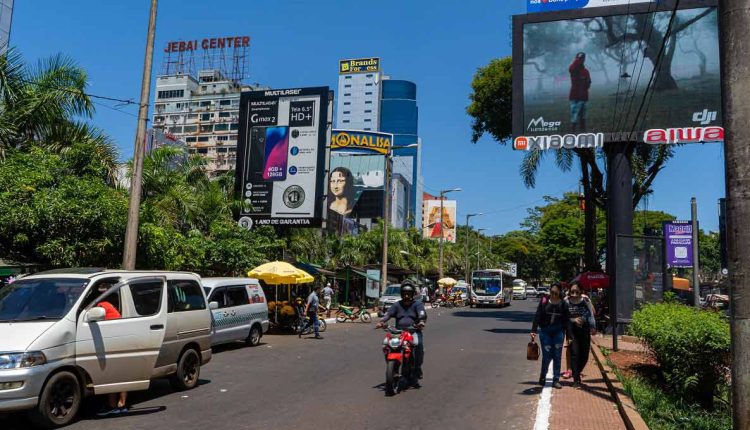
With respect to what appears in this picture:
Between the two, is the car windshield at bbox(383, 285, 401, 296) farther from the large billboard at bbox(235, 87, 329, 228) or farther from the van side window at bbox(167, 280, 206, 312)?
the van side window at bbox(167, 280, 206, 312)

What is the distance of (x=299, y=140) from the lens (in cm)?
3356

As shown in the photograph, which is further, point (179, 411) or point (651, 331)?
point (651, 331)

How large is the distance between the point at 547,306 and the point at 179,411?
19.7 ft

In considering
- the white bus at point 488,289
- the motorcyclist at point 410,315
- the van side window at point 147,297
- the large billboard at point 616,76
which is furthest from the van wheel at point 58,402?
the white bus at point 488,289

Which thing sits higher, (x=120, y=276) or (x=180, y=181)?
(x=180, y=181)

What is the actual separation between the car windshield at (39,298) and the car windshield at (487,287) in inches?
1718

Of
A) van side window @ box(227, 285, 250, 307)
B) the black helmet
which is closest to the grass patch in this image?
the black helmet

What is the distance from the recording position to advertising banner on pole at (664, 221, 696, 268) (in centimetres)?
2542

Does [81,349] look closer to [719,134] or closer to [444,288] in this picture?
[719,134]

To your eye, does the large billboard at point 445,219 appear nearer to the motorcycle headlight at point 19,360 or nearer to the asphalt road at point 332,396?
the asphalt road at point 332,396

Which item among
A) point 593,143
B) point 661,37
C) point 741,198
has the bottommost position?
point 741,198

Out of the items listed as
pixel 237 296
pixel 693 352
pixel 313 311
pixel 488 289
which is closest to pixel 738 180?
Result: pixel 693 352

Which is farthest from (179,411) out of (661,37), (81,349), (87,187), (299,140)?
(299,140)

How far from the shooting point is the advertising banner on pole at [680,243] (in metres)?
25.4
